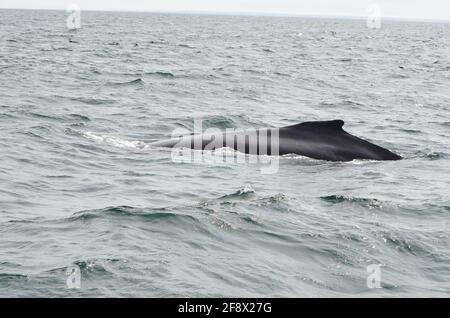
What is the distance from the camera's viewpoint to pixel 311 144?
14352 mm

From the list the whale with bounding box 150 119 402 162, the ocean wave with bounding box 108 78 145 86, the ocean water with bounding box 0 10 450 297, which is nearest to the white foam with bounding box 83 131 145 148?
the ocean water with bounding box 0 10 450 297

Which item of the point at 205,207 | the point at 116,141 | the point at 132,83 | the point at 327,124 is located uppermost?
the point at 327,124

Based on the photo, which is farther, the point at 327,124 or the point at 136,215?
the point at 327,124

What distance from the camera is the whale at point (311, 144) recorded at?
46.5 ft

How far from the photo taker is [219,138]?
604 inches

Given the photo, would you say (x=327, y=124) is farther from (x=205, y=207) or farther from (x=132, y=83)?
(x=132, y=83)

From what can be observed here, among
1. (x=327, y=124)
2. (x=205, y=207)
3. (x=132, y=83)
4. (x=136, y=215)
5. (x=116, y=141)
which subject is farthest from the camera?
(x=132, y=83)

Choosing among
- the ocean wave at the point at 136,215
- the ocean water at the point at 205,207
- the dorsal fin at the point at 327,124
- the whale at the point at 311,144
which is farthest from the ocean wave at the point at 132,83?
the ocean wave at the point at 136,215

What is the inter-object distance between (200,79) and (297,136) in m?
18.6

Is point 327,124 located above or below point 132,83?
above

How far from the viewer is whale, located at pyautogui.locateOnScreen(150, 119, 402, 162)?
46.5ft

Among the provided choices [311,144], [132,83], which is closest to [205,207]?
[311,144]

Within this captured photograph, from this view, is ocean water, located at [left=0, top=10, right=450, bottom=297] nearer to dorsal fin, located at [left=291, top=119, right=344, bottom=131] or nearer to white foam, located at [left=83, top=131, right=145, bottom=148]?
white foam, located at [left=83, top=131, right=145, bottom=148]

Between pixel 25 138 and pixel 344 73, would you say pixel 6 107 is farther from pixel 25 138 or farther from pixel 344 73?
pixel 344 73
